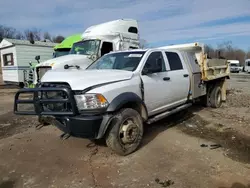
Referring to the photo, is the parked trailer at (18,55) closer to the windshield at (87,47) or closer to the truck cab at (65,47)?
the truck cab at (65,47)

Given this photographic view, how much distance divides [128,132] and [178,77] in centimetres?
230

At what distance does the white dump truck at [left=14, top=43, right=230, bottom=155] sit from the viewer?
378cm

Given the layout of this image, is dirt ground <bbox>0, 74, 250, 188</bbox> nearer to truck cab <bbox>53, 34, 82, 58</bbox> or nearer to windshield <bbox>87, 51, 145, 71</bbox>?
windshield <bbox>87, 51, 145, 71</bbox>

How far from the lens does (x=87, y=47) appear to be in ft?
32.8

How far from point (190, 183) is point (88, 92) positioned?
207 centimetres

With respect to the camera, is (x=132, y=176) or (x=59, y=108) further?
(x=59, y=108)

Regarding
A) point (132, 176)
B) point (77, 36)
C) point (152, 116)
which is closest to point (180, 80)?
point (152, 116)

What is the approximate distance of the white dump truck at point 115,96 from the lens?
149 inches

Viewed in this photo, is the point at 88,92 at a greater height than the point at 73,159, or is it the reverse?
the point at 88,92

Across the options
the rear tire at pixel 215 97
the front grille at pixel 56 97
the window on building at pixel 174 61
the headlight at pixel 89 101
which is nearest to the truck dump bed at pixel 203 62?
the rear tire at pixel 215 97

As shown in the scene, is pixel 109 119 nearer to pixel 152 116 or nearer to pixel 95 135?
pixel 95 135

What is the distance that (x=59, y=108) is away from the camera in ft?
13.2

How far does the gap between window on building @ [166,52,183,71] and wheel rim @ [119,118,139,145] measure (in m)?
2.02

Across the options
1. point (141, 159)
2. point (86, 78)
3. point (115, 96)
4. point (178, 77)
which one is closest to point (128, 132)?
point (141, 159)
